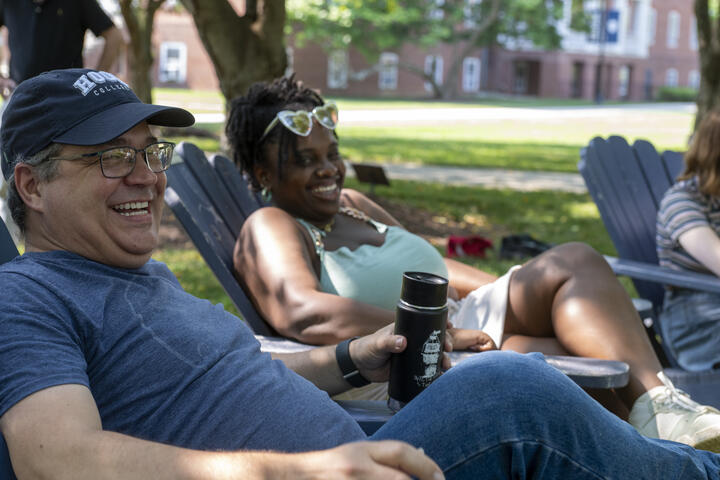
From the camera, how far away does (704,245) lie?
3.77 metres

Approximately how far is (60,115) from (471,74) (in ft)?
147

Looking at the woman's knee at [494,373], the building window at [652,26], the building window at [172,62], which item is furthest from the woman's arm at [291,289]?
the building window at [652,26]

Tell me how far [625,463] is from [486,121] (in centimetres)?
2371

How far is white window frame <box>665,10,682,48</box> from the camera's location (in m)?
52.0

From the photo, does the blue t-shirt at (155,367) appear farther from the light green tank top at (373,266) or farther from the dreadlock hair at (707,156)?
the dreadlock hair at (707,156)

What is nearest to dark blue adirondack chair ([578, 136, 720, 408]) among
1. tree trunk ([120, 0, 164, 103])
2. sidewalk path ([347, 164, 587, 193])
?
sidewalk path ([347, 164, 587, 193])

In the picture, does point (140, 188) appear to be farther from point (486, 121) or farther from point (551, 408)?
point (486, 121)

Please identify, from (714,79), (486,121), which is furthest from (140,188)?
(486,121)

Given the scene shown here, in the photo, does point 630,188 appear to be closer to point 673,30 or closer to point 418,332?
Result: point 418,332

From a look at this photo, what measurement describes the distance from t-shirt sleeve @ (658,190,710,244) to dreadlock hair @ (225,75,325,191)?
169 cm

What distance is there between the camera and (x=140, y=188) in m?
2.06

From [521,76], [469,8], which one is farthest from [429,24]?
[521,76]

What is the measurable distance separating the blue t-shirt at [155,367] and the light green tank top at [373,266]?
1.09m

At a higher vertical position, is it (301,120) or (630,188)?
(301,120)
